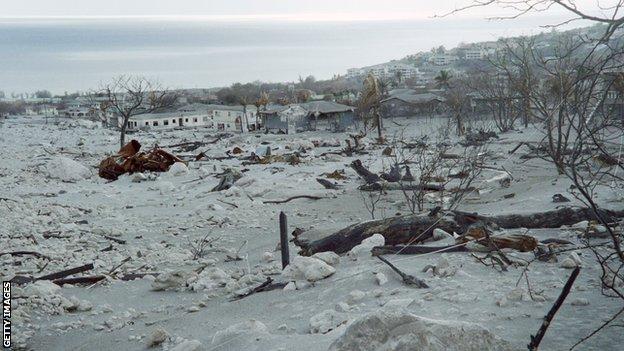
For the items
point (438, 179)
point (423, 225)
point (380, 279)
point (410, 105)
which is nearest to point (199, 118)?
point (410, 105)

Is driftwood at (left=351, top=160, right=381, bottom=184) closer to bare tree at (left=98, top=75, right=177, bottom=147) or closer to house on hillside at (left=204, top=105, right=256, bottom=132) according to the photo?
bare tree at (left=98, top=75, right=177, bottom=147)

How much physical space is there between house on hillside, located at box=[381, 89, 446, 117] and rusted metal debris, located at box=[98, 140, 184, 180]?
33.0 m

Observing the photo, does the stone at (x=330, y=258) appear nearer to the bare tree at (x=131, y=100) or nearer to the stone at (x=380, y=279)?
the stone at (x=380, y=279)

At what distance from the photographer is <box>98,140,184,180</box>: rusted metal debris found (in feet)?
53.4

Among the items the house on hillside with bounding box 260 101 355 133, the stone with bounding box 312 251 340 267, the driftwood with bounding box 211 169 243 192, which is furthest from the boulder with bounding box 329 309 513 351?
the house on hillside with bounding box 260 101 355 133

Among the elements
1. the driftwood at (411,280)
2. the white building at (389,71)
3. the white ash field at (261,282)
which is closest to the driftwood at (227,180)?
the white ash field at (261,282)

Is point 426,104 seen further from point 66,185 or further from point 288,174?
point 66,185

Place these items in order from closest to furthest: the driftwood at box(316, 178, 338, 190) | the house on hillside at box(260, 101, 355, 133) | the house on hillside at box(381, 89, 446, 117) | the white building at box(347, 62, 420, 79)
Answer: the driftwood at box(316, 178, 338, 190) → the house on hillside at box(260, 101, 355, 133) → the house on hillside at box(381, 89, 446, 117) → the white building at box(347, 62, 420, 79)

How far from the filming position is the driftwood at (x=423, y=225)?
20.6ft

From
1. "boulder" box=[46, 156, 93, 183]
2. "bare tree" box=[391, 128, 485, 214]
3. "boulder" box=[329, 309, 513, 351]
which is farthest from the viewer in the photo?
"boulder" box=[46, 156, 93, 183]

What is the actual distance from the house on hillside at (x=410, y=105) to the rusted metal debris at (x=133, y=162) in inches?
1299

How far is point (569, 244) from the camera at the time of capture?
551cm

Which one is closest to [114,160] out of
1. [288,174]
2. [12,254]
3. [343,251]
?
[288,174]

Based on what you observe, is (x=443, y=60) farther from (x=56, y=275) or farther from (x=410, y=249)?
(x=56, y=275)
